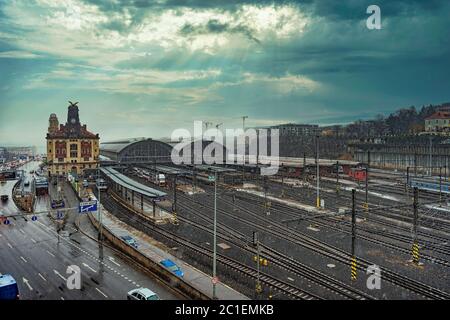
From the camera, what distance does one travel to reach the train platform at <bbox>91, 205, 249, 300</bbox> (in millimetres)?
23391

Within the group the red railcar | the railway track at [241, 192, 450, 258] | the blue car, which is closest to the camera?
the blue car

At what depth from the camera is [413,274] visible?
27.3m

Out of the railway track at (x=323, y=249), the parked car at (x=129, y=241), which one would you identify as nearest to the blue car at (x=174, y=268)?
the parked car at (x=129, y=241)

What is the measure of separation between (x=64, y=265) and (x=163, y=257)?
833cm

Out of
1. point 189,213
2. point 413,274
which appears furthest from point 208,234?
point 413,274

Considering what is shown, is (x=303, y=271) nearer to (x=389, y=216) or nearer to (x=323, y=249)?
(x=323, y=249)

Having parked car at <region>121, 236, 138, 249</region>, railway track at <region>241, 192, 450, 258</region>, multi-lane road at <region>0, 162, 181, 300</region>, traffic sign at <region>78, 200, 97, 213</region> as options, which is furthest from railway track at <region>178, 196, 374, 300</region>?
traffic sign at <region>78, 200, 97, 213</region>

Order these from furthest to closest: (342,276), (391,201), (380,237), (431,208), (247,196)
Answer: (247,196) < (391,201) < (431,208) < (380,237) < (342,276)

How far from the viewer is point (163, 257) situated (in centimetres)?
3139

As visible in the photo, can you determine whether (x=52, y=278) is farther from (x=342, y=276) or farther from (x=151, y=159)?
(x=151, y=159)

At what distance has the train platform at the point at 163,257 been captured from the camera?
76.7 ft

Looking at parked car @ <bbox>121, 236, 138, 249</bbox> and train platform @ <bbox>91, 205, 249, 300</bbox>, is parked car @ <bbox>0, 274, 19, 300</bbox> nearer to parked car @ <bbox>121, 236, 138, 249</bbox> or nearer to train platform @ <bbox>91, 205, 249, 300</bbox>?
train platform @ <bbox>91, 205, 249, 300</bbox>

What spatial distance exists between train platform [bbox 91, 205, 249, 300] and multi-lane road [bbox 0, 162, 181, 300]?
199 centimetres
